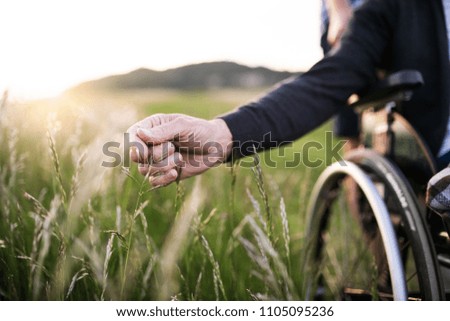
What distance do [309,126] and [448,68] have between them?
0.37 m

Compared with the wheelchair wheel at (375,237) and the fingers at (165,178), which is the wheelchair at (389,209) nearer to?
the wheelchair wheel at (375,237)

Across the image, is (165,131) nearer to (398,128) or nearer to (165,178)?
(165,178)

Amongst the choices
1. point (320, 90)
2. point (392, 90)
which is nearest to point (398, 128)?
point (392, 90)

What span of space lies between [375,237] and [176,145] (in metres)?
0.80

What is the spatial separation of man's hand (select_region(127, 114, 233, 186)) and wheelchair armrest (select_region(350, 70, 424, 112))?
1.40 ft

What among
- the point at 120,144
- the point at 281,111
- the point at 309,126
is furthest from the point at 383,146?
the point at 120,144

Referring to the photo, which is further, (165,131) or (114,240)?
(114,240)

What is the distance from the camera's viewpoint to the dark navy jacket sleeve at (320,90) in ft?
4.47

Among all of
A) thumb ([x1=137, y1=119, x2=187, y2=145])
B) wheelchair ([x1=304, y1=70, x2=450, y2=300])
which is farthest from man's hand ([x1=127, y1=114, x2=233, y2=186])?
wheelchair ([x1=304, y1=70, x2=450, y2=300])

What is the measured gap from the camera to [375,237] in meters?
1.74

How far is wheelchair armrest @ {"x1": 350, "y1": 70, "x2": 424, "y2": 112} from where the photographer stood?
4.32 feet

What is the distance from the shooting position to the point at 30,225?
5.22ft

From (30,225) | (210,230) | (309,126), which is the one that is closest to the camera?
(309,126)
